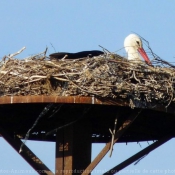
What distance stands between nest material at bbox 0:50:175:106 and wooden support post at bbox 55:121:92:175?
0.76 metres

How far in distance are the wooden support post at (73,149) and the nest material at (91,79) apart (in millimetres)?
760

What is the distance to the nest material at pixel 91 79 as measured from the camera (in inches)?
337

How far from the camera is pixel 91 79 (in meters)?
8.65

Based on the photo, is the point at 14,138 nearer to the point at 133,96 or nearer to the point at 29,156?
the point at 29,156

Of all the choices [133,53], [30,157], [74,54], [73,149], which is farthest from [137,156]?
[133,53]

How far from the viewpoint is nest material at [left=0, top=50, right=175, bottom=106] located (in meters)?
8.57

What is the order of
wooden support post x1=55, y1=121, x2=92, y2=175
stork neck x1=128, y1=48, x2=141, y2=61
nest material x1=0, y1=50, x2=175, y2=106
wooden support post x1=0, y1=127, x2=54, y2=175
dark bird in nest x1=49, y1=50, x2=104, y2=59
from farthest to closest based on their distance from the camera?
stork neck x1=128, y1=48, x2=141, y2=61 < dark bird in nest x1=49, y1=50, x2=104, y2=59 < wooden support post x1=55, y1=121, x2=92, y2=175 < wooden support post x1=0, y1=127, x2=54, y2=175 < nest material x1=0, y1=50, x2=175, y2=106

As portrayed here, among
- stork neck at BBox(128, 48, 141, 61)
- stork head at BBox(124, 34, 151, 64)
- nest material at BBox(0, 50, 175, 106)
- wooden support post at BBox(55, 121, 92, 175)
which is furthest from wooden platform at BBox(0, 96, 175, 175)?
stork head at BBox(124, 34, 151, 64)

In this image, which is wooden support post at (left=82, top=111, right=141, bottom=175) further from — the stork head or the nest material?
the stork head

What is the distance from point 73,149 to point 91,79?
929 millimetres

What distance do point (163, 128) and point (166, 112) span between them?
1174mm

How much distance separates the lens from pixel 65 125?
9.23 metres

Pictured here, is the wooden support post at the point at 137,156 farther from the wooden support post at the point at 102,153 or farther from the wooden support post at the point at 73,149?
the wooden support post at the point at 102,153

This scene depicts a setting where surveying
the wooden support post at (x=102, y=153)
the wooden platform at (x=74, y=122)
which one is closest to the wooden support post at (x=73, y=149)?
the wooden platform at (x=74, y=122)
